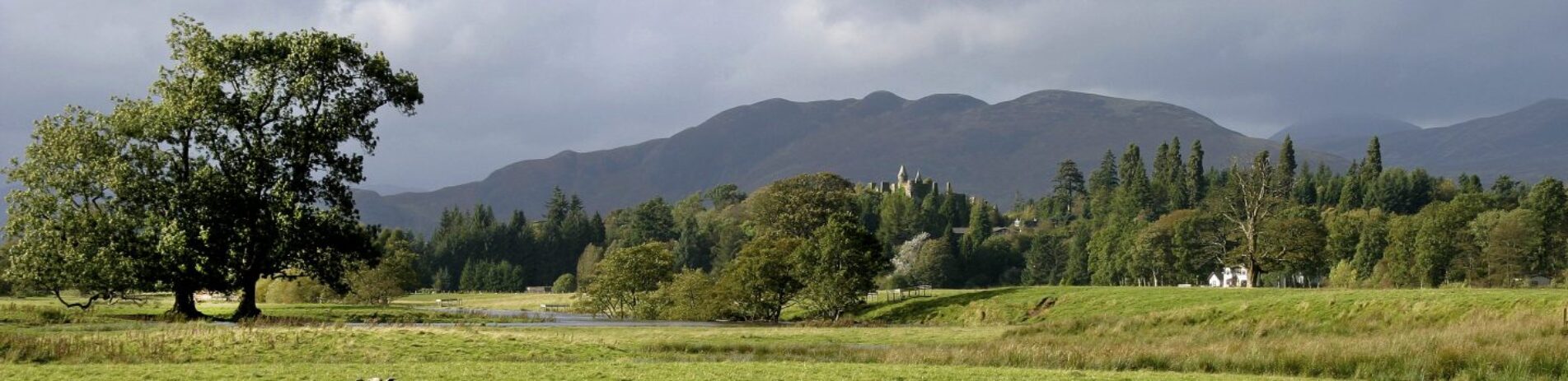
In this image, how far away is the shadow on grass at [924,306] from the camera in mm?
82812

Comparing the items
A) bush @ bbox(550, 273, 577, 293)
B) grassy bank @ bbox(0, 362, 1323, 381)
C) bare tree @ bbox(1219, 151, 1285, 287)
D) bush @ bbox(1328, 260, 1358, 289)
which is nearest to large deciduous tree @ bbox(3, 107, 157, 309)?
grassy bank @ bbox(0, 362, 1323, 381)

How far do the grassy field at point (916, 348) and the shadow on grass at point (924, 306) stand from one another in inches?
982

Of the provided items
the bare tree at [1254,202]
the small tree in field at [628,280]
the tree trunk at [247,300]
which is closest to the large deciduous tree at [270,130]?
the tree trunk at [247,300]

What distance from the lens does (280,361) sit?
3425cm

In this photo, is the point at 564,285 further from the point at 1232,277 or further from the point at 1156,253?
the point at 1232,277

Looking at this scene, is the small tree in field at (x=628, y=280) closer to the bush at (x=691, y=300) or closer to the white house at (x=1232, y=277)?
the bush at (x=691, y=300)

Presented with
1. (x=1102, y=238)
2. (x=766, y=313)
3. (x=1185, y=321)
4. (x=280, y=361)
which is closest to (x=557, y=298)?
(x=766, y=313)

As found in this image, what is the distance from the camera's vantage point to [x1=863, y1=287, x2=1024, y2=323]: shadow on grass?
8281 centimetres

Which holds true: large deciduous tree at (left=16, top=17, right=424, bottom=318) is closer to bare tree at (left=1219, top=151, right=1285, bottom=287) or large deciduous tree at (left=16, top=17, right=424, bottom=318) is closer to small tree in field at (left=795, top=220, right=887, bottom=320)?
small tree in field at (left=795, top=220, right=887, bottom=320)

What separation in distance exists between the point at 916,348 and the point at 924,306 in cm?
4478

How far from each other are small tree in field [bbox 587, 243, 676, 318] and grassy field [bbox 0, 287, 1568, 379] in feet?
133

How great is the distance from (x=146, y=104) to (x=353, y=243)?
37.3ft

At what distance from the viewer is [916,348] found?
139 feet

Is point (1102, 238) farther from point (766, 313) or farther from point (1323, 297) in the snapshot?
point (1323, 297)
